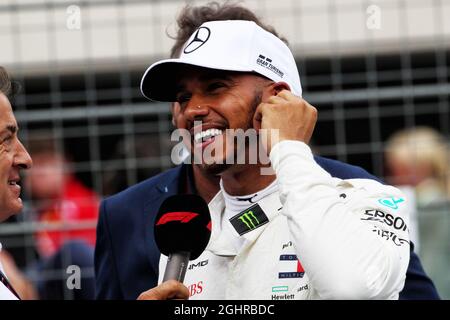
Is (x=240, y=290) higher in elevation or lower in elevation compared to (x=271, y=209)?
lower

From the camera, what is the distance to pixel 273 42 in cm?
414

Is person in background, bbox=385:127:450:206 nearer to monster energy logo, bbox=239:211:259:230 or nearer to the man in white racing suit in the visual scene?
the man in white racing suit

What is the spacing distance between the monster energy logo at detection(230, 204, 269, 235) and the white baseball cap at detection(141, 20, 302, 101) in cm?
46

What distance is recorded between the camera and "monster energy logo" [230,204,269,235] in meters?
3.96

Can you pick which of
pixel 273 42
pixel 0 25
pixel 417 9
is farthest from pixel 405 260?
pixel 0 25

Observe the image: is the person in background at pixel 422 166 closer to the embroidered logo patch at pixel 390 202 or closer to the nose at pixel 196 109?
the nose at pixel 196 109

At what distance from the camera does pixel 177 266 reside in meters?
3.46

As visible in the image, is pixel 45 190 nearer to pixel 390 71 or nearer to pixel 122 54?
pixel 122 54

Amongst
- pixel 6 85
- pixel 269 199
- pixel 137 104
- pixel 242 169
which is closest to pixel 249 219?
pixel 269 199

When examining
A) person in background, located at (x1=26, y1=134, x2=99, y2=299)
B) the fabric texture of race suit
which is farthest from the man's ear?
person in background, located at (x1=26, y1=134, x2=99, y2=299)

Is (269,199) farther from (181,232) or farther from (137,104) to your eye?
(137,104)

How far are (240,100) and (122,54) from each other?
3.29 meters

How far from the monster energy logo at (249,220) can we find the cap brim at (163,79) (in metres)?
0.47

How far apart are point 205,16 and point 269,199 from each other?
1.19m
